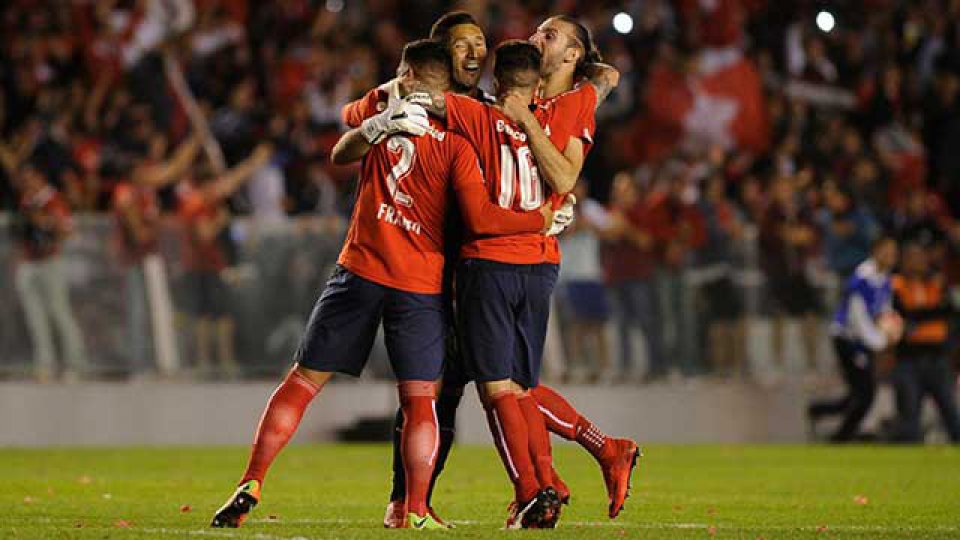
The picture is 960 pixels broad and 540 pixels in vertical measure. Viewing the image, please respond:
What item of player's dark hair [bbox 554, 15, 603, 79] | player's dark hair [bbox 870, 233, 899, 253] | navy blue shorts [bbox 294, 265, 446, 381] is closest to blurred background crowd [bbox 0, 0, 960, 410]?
player's dark hair [bbox 870, 233, 899, 253]

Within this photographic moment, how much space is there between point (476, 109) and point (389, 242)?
73cm

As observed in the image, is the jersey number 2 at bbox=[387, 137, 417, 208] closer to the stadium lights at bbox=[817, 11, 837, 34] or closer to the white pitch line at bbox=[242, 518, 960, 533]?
the white pitch line at bbox=[242, 518, 960, 533]

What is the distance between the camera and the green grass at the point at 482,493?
33.5 ft

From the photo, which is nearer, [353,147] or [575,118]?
[353,147]

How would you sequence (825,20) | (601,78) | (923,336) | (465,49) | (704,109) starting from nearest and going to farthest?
(465,49), (601,78), (923,336), (704,109), (825,20)

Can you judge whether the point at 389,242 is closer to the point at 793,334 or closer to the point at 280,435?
the point at 280,435

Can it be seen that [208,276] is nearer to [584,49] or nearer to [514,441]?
[584,49]

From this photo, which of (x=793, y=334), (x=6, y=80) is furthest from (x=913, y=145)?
(x=6, y=80)

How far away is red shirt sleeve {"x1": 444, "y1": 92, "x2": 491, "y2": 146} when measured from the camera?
9.65 m

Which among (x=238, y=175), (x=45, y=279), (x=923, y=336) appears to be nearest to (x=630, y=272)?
(x=923, y=336)

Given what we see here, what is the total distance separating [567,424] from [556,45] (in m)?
1.87

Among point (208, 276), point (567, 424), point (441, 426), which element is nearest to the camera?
point (441, 426)

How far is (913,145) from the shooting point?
79.2 feet

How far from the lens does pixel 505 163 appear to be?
9.73 meters
